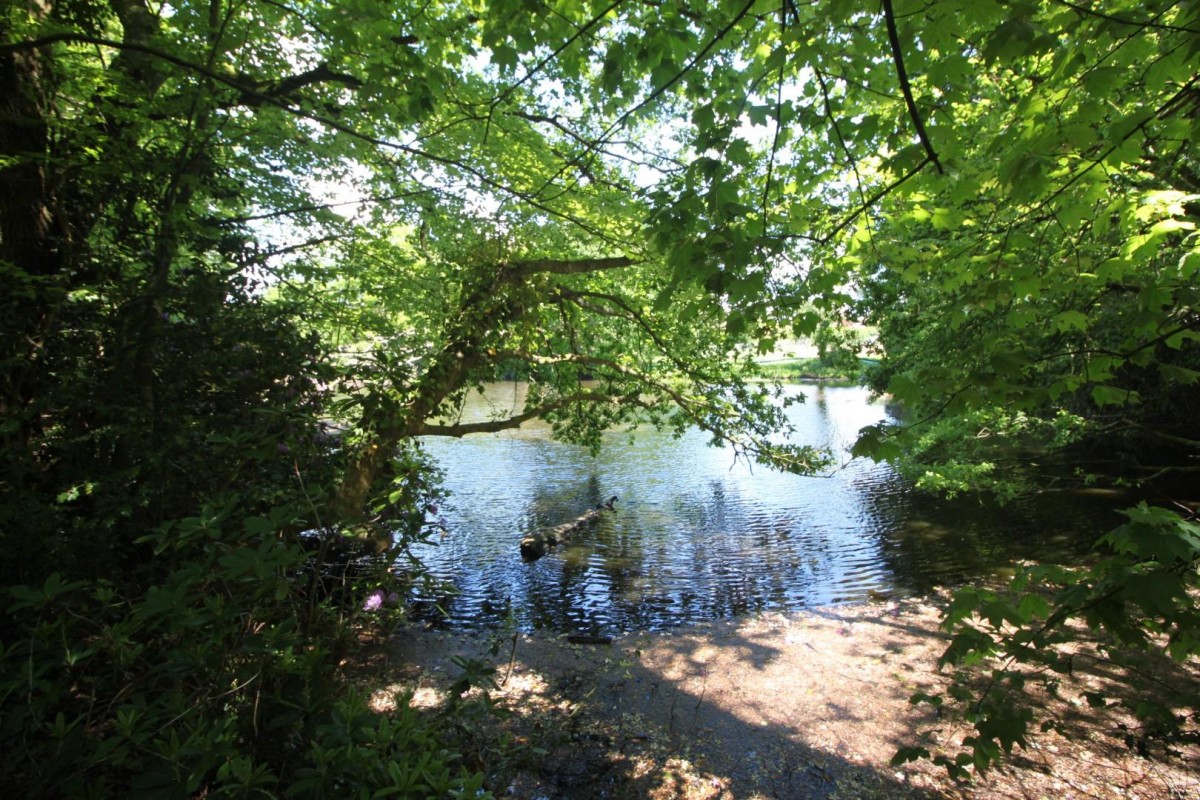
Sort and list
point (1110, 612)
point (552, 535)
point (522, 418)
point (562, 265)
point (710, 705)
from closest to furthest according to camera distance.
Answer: point (1110, 612) → point (710, 705) → point (562, 265) → point (522, 418) → point (552, 535)

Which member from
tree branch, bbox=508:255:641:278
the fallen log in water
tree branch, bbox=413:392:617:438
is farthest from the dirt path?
tree branch, bbox=508:255:641:278

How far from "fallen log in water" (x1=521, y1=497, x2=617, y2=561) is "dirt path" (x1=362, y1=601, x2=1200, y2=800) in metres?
3.67

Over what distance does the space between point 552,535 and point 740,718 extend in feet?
22.2

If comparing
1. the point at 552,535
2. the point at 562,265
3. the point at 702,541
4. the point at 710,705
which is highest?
the point at 562,265

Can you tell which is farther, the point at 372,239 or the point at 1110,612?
the point at 372,239

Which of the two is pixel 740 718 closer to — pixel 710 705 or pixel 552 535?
pixel 710 705

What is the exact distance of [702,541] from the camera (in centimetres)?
1202

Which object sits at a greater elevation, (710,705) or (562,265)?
(562,265)

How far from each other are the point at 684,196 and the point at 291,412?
95.9 inches

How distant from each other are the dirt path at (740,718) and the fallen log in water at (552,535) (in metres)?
3.67

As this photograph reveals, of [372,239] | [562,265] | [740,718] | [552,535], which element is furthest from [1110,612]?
[552,535]

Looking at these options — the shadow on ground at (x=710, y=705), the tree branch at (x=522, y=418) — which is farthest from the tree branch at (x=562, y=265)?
the shadow on ground at (x=710, y=705)

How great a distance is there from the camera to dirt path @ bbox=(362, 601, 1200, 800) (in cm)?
421

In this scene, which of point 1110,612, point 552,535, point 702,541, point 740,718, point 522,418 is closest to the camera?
point 1110,612
